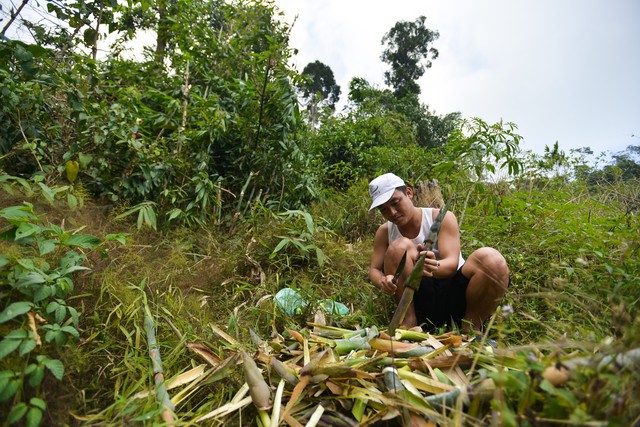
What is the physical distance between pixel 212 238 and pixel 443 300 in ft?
5.44

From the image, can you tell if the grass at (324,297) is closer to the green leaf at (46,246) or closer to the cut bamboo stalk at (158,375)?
the cut bamboo stalk at (158,375)

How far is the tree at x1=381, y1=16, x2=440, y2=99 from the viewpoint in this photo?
19047 millimetres

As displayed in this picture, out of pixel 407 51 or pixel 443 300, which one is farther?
pixel 407 51

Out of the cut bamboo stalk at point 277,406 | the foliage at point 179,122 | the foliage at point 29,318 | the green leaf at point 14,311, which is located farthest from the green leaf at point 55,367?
the foliage at point 179,122

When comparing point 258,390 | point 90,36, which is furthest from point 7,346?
point 90,36

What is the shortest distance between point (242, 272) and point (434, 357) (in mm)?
1601

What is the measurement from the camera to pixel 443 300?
1928 mm

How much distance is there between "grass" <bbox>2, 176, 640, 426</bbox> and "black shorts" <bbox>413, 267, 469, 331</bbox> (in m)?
0.20

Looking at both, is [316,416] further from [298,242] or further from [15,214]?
[298,242]

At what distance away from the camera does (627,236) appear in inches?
70.1

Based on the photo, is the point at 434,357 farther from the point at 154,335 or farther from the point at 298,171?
the point at 298,171

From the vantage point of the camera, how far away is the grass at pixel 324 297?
721mm

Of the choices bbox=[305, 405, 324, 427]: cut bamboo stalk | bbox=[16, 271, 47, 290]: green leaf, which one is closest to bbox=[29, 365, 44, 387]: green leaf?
bbox=[16, 271, 47, 290]: green leaf

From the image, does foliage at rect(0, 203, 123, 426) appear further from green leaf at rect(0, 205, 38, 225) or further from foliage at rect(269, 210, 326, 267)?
foliage at rect(269, 210, 326, 267)
